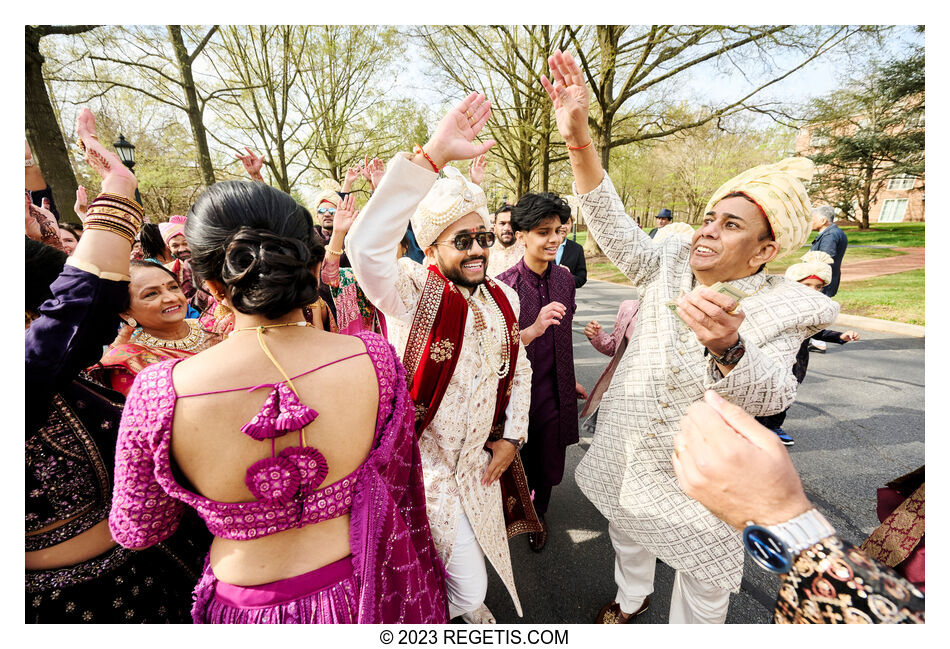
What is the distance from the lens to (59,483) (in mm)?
1211

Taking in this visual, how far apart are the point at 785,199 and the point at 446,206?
140 centimetres

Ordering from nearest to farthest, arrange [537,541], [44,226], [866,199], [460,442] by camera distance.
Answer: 1. [460,442]
2. [537,541]
3. [44,226]
4. [866,199]

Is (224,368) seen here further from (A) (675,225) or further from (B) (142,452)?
(A) (675,225)

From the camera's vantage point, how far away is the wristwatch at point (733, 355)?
1.26m

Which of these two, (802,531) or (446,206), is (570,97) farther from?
(802,531)

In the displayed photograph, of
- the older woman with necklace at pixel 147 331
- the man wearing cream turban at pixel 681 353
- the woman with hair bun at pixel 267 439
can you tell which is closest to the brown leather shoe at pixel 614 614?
the man wearing cream turban at pixel 681 353

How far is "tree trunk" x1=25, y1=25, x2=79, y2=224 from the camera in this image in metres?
5.20

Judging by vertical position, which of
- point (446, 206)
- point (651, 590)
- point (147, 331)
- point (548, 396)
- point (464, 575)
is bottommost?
point (651, 590)

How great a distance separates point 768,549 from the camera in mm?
851

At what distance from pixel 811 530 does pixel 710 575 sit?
38.3 inches

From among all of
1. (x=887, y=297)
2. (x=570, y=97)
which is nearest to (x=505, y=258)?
(x=570, y=97)

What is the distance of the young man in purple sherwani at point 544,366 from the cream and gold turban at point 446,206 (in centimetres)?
81

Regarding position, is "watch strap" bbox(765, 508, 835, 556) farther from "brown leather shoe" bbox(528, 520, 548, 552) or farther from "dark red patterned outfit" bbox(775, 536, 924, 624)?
"brown leather shoe" bbox(528, 520, 548, 552)
